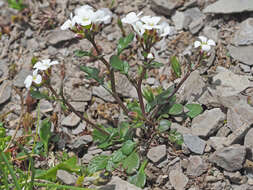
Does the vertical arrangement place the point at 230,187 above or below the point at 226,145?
below

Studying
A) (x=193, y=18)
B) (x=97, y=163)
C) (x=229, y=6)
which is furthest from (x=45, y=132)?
(x=229, y=6)

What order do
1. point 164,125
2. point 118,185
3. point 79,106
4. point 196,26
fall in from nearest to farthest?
point 118,185, point 164,125, point 79,106, point 196,26

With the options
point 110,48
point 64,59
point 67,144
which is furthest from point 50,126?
point 110,48

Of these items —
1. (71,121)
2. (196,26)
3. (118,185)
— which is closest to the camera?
(118,185)

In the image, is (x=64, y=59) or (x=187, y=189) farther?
(x=64, y=59)

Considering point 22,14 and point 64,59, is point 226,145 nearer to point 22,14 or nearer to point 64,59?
point 64,59

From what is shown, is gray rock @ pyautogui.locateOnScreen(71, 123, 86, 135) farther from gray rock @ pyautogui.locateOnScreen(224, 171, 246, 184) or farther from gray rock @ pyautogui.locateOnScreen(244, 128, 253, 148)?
gray rock @ pyautogui.locateOnScreen(244, 128, 253, 148)

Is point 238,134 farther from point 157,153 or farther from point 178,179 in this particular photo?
point 157,153
